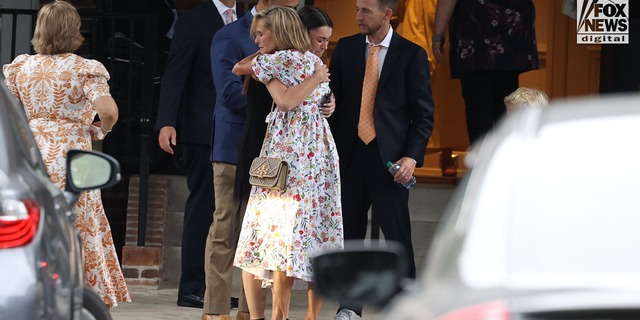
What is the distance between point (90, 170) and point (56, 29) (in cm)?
196

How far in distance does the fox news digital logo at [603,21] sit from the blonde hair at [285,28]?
3687 mm

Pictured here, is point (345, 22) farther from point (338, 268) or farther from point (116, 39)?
point (338, 268)

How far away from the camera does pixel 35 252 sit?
6.02 ft

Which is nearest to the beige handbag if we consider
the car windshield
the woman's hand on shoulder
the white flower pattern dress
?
the white flower pattern dress

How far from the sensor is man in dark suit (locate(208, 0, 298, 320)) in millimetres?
4594

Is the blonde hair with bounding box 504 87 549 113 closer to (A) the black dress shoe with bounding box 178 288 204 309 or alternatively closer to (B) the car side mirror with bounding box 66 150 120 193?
(A) the black dress shoe with bounding box 178 288 204 309

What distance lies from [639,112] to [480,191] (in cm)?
27

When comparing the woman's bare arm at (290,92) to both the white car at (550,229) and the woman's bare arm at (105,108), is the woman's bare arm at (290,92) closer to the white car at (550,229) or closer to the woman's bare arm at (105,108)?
the woman's bare arm at (105,108)

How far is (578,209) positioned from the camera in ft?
3.34

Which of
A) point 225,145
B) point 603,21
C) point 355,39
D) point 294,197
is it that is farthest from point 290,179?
point 603,21

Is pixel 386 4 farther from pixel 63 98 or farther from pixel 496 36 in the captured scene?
pixel 63 98

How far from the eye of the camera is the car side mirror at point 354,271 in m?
1.40

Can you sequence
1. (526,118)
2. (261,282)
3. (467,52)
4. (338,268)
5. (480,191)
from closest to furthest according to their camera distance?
(480,191) < (526,118) < (338,268) < (261,282) < (467,52)

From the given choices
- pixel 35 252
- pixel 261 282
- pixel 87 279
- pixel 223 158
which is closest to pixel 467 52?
pixel 223 158
